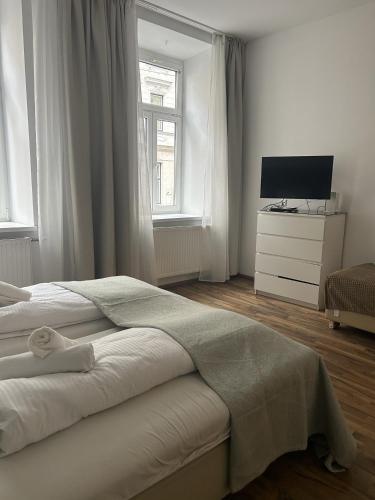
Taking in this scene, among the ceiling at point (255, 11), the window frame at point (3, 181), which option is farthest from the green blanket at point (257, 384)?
the ceiling at point (255, 11)

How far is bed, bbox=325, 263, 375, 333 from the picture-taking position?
2.92m

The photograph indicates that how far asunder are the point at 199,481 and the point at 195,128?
4.09 metres

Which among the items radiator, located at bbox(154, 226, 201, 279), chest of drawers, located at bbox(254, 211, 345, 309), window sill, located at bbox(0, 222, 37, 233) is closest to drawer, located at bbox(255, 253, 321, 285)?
chest of drawers, located at bbox(254, 211, 345, 309)

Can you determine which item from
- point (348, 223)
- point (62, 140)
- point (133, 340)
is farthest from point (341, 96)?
point (133, 340)

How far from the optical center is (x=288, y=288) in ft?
12.6

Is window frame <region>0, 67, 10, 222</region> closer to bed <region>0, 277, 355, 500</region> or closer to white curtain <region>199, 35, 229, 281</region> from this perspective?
bed <region>0, 277, 355, 500</region>

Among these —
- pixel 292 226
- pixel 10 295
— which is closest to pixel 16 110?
pixel 10 295

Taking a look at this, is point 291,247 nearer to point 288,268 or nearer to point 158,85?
point 288,268

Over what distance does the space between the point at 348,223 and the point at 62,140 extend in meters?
2.90

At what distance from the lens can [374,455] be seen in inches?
67.4

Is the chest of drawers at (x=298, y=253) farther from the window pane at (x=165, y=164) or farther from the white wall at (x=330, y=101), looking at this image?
the window pane at (x=165, y=164)

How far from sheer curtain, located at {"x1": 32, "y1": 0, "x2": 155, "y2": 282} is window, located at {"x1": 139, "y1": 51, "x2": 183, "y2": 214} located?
3.06ft

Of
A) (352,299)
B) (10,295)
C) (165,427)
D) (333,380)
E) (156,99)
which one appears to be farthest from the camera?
(156,99)

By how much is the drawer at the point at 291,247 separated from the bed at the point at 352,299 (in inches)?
17.1
